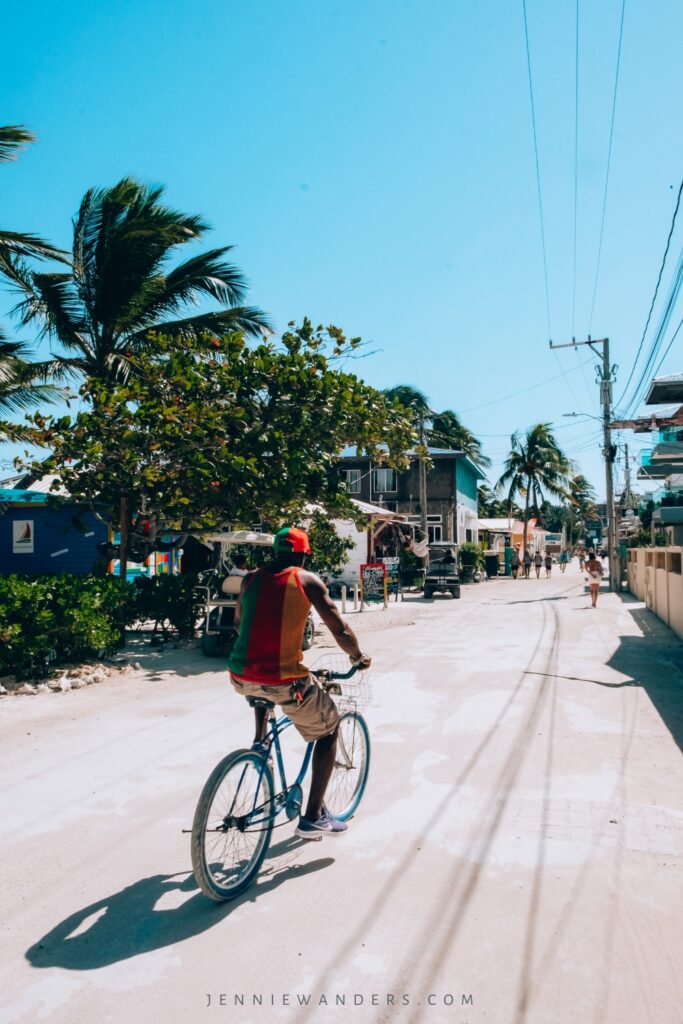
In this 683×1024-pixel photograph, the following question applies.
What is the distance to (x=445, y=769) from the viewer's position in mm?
5918

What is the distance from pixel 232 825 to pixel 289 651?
0.93 meters

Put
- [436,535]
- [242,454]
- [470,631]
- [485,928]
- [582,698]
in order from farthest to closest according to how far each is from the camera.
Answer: [436,535]
[470,631]
[242,454]
[582,698]
[485,928]

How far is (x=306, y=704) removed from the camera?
4016mm

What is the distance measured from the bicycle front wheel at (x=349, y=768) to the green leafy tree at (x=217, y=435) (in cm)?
766

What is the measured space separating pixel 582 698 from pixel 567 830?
14.1ft

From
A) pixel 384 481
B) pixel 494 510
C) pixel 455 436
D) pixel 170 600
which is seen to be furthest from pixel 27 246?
pixel 494 510

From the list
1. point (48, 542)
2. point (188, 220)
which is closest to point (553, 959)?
point (188, 220)

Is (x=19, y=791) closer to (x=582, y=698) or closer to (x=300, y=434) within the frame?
(x=582, y=698)

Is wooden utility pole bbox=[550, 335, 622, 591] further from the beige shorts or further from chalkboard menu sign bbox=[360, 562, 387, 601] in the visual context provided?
the beige shorts

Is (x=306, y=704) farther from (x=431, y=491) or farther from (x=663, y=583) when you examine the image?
(x=431, y=491)

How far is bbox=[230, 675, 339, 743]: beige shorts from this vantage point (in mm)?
3949

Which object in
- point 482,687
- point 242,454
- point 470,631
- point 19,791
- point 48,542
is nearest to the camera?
point 19,791

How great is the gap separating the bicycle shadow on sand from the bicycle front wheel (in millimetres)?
626

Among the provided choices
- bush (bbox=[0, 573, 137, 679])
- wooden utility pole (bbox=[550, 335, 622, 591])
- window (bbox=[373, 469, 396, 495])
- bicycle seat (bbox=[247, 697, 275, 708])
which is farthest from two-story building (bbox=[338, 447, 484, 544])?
bicycle seat (bbox=[247, 697, 275, 708])
